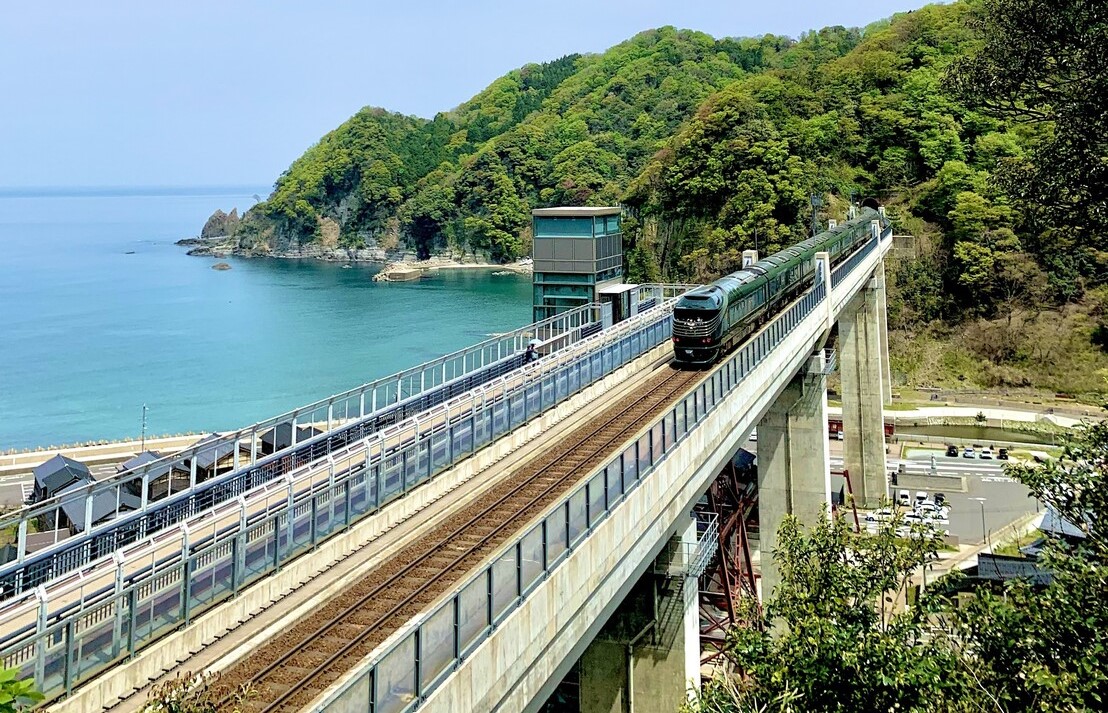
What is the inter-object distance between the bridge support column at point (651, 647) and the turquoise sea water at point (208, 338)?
4122cm

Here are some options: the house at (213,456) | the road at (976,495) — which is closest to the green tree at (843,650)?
the house at (213,456)

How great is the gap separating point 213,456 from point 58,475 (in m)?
7.52

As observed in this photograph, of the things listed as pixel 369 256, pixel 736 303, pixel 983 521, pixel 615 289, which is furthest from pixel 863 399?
pixel 369 256

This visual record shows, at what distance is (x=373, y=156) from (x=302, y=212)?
17.8 metres

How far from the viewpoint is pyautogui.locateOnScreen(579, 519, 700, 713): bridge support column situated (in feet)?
52.3

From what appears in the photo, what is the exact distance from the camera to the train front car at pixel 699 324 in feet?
72.7

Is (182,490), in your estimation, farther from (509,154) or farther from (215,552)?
(509,154)

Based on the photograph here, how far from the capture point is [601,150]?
125 meters

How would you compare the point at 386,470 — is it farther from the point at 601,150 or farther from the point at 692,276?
the point at 601,150

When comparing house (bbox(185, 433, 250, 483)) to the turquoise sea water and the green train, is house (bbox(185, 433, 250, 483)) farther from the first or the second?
the turquoise sea water

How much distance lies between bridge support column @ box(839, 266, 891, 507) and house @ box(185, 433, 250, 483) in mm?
30022

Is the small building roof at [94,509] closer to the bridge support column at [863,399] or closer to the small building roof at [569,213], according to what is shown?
the small building roof at [569,213]

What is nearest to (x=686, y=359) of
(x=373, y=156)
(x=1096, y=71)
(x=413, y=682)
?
(x=1096, y=71)

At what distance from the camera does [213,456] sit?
25531 millimetres
